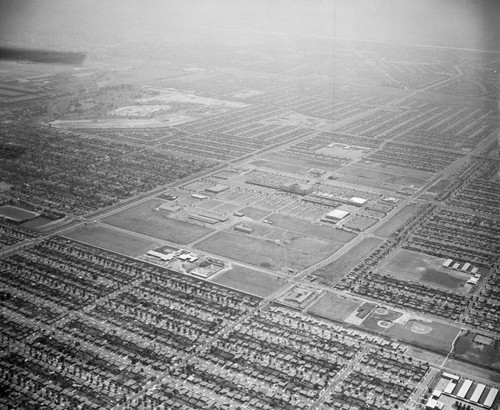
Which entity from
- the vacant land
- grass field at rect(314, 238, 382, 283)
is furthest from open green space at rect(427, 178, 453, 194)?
the vacant land

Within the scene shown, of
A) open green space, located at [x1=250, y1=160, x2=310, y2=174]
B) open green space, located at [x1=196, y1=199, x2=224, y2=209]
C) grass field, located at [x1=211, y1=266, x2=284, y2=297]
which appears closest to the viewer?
grass field, located at [x1=211, y1=266, x2=284, y2=297]

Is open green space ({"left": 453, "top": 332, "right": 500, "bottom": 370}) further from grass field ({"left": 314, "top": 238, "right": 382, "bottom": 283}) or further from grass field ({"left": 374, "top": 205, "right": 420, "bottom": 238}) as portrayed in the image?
grass field ({"left": 374, "top": 205, "right": 420, "bottom": 238})

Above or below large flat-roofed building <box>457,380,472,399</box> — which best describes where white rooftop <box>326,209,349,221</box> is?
above

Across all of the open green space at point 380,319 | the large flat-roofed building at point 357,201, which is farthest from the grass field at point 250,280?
the large flat-roofed building at point 357,201

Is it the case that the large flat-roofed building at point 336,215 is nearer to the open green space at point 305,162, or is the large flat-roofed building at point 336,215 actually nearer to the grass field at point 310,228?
the grass field at point 310,228

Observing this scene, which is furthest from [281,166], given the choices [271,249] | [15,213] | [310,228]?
[15,213]
